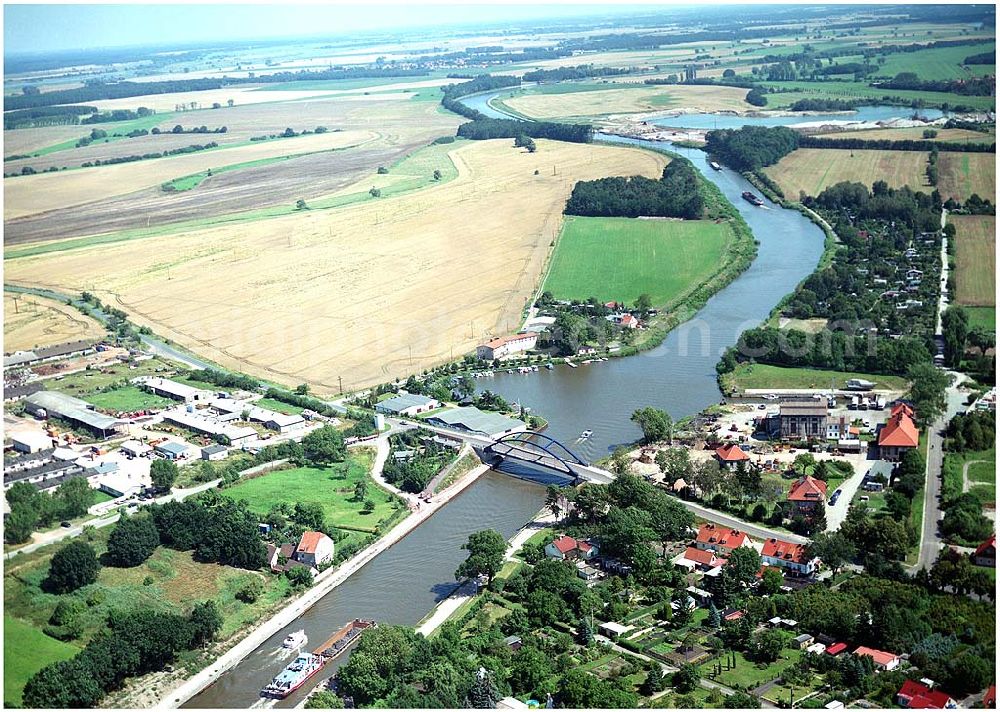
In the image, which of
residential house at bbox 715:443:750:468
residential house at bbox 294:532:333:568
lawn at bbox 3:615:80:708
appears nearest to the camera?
lawn at bbox 3:615:80:708

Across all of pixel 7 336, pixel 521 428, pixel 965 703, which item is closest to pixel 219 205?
pixel 7 336

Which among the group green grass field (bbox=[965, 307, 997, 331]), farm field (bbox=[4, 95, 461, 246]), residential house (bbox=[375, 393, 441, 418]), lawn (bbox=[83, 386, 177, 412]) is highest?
farm field (bbox=[4, 95, 461, 246])

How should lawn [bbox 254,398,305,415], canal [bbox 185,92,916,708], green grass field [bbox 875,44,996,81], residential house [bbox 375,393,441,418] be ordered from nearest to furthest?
canal [bbox 185,92,916,708] < residential house [bbox 375,393,441,418] < lawn [bbox 254,398,305,415] < green grass field [bbox 875,44,996,81]

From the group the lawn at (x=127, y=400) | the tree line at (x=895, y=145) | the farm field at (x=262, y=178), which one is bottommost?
the lawn at (x=127, y=400)

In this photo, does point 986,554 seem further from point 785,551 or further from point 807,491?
point 807,491

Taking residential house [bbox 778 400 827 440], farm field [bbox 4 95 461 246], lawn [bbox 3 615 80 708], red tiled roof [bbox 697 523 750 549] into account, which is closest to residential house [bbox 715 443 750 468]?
residential house [bbox 778 400 827 440]

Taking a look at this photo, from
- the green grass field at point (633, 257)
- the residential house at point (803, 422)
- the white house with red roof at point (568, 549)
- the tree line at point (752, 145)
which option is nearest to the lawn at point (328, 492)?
the white house with red roof at point (568, 549)

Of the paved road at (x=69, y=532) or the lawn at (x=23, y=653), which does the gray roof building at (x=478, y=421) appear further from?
the lawn at (x=23, y=653)

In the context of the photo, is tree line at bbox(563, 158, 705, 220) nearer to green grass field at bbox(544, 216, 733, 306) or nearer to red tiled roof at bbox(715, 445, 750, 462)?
green grass field at bbox(544, 216, 733, 306)
